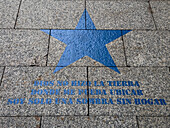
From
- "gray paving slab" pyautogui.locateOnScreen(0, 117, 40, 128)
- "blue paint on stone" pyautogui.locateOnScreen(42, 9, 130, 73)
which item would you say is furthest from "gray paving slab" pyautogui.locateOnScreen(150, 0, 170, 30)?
"gray paving slab" pyautogui.locateOnScreen(0, 117, 40, 128)

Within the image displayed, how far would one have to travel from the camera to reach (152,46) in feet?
13.9

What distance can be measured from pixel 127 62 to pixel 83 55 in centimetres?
100

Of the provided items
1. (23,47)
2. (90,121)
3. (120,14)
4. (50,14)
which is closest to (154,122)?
(90,121)

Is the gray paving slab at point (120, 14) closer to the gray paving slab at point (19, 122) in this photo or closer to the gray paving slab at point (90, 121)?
the gray paving slab at point (90, 121)

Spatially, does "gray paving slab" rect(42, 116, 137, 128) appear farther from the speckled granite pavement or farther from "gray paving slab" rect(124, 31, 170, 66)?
"gray paving slab" rect(124, 31, 170, 66)

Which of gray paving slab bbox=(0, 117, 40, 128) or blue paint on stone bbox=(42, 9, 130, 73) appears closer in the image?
gray paving slab bbox=(0, 117, 40, 128)

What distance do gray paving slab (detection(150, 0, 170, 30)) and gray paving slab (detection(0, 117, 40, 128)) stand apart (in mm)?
3617

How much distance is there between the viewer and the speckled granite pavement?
11.4ft

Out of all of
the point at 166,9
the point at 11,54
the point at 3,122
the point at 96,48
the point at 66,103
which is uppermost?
the point at 166,9

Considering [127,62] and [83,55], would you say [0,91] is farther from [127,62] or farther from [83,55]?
[127,62]

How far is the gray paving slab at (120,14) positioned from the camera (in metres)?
4.52

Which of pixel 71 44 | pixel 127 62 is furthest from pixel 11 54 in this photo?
pixel 127 62

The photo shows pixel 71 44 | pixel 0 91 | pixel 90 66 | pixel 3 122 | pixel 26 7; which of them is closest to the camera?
pixel 3 122

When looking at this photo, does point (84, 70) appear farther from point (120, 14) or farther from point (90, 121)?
point (120, 14)
